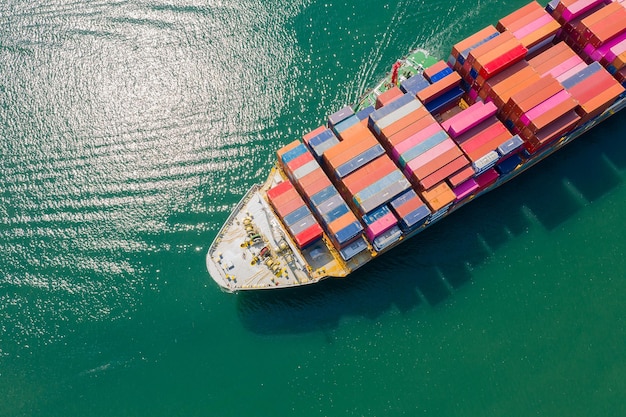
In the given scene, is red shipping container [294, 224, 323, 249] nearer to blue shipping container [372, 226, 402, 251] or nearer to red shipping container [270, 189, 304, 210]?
red shipping container [270, 189, 304, 210]

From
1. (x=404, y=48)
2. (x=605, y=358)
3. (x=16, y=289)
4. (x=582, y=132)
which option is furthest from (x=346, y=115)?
(x=16, y=289)

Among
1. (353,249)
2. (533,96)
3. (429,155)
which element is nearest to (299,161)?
(353,249)

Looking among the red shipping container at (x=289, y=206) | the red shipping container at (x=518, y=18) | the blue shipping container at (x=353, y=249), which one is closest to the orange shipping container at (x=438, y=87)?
the red shipping container at (x=518, y=18)

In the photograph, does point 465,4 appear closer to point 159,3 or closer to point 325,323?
point 159,3

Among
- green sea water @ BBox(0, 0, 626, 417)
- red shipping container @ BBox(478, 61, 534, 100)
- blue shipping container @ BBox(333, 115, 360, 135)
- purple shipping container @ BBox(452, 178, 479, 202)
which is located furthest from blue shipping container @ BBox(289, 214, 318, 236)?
red shipping container @ BBox(478, 61, 534, 100)

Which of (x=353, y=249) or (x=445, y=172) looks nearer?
(x=353, y=249)

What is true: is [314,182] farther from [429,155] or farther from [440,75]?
[440,75]

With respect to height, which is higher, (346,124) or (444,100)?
(346,124)

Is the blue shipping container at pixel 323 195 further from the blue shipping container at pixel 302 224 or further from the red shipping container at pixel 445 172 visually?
the red shipping container at pixel 445 172
